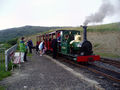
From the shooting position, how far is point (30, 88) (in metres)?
4.99

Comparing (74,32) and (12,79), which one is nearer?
(12,79)

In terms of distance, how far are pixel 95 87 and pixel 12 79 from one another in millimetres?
3523

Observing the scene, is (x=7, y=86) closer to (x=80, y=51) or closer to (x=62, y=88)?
(x=62, y=88)

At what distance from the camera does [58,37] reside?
1184cm

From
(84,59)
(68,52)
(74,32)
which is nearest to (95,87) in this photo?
(84,59)

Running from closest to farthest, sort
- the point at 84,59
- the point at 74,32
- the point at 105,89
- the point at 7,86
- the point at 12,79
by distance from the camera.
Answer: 1. the point at 105,89
2. the point at 7,86
3. the point at 12,79
4. the point at 84,59
5. the point at 74,32

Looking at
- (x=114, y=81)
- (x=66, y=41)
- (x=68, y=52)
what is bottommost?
(x=114, y=81)

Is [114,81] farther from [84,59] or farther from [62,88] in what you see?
[84,59]

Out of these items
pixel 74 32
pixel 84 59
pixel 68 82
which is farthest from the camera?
pixel 74 32

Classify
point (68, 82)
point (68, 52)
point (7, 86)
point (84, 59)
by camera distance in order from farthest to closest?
point (68, 52) < point (84, 59) < point (68, 82) < point (7, 86)

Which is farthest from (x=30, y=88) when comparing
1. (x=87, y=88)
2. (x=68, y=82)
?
(x=87, y=88)

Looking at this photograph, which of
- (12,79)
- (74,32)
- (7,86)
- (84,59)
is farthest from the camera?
(74,32)

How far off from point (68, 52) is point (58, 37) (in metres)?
2.26

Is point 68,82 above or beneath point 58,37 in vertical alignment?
beneath
